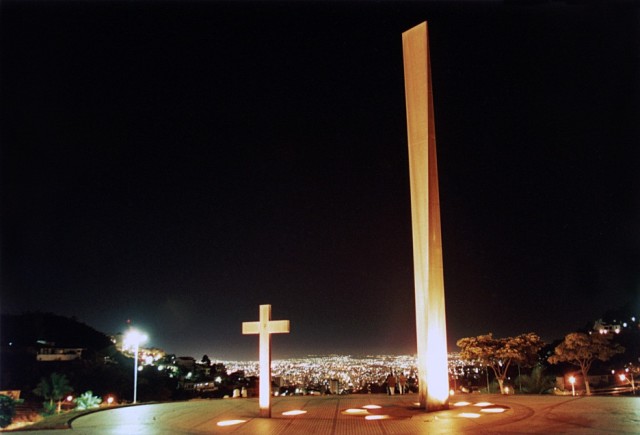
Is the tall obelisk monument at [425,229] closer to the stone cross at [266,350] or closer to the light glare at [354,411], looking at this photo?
the light glare at [354,411]

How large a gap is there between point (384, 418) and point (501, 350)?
14921mm

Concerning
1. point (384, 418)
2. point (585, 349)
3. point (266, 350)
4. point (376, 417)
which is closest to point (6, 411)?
point (266, 350)

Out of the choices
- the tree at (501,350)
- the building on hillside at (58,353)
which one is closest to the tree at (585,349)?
the tree at (501,350)

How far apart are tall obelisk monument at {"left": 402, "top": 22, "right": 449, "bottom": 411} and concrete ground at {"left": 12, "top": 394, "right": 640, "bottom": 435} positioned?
3.23 feet

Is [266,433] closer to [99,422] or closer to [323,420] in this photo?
[323,420]

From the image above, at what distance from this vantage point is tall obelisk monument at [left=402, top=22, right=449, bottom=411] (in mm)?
13484

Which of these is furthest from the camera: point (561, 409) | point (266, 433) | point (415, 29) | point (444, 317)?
point (415, 29)

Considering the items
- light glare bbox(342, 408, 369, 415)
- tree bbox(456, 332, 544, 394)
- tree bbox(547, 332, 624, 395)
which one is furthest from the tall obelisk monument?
tree bbox(547, 332, 624, 395)

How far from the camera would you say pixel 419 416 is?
12.3 metres

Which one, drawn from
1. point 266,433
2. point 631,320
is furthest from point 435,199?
point 631,320

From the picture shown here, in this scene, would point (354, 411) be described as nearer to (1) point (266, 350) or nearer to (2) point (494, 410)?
(1) point (266, 350)

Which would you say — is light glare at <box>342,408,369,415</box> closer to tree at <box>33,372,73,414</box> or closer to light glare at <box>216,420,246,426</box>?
light glare at <box>216,420,246,426</box>

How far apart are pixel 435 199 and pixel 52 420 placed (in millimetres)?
11366

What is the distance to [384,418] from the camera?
1218cm
